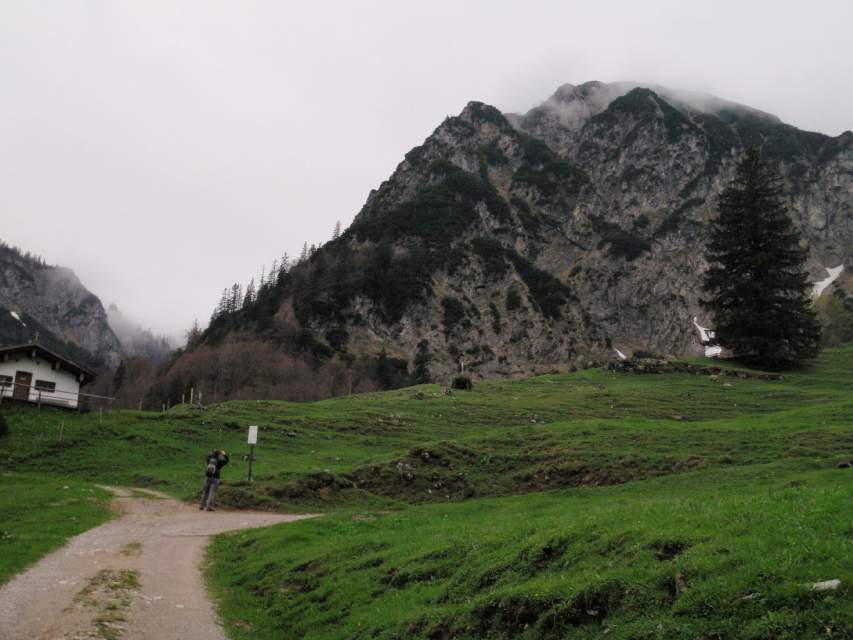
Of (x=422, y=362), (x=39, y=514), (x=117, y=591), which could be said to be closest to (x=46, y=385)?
(x=39, y=514)

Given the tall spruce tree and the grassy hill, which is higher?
the tall spruce tree

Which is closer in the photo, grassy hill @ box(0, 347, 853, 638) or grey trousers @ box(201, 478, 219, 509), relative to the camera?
grassy hill @ box(0, 347, 853, 638)

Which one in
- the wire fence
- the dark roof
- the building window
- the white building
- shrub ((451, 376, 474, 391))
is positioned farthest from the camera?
shrub ((451, 376, 474, 391))

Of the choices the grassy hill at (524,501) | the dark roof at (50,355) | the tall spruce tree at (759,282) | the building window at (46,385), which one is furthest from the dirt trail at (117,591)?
the tall spruce tree at (759,282)

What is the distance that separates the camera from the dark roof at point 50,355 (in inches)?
2157

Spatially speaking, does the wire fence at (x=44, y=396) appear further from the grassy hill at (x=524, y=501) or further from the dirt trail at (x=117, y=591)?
the dirt trail at (x=117, y=591)

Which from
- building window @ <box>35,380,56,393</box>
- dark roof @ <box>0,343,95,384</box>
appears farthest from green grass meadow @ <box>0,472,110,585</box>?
building window @ <box>35,380,56,393</box>

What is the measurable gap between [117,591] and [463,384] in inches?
2183

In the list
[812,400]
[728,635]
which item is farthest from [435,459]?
[812,400]

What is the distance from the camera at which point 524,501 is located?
2681 cm

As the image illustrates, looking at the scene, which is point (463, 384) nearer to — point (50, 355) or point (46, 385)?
point (50, 355)

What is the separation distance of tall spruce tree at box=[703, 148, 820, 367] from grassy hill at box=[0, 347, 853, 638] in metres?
5.08

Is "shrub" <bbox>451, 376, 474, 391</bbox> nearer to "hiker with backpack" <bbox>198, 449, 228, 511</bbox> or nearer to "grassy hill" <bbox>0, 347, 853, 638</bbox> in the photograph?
"grassy hill" <bbox>0, 347, 853, 638</bbox>

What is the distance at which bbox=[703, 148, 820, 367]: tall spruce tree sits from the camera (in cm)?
6781
